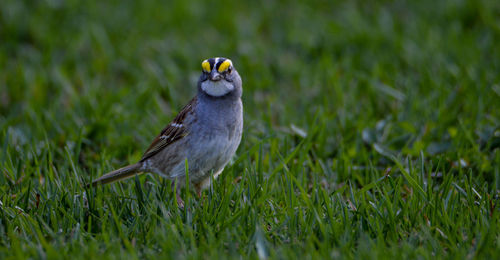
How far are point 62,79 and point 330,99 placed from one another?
11.0ft

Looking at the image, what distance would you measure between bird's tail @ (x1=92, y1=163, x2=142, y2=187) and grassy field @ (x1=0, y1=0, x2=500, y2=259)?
11cm

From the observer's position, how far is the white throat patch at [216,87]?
14.8 ft

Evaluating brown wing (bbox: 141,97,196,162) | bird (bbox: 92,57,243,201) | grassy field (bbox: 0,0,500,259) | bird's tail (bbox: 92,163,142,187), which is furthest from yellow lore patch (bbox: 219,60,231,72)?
bird's tail (bbox: 92,163,142,187)

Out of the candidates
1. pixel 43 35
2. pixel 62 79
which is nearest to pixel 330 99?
pixel 62 79

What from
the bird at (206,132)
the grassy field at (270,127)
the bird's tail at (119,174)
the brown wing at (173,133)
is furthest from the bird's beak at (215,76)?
the bird's tail at (119,174)

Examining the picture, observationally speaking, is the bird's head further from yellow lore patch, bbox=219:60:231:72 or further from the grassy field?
the grassy field

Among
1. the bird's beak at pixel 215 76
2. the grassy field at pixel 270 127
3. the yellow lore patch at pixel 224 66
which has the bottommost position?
the grassy field at pixel 270 127

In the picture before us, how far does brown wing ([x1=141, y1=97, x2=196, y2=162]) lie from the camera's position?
4.70 meters

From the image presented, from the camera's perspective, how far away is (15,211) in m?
4.04

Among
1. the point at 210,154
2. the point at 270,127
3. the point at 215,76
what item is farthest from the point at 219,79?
the point at 270,127

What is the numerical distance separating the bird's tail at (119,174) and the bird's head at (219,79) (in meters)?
0.85

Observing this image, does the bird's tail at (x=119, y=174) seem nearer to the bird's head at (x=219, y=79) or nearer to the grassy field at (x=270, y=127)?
the grassy field at (x=270, y=127)

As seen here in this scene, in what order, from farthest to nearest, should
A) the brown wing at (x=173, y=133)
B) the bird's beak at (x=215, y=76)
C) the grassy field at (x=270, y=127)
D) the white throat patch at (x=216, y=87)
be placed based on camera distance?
the brown wing at (x=173, y=133)
the white throat patch at (x=216, y=87)
the bird's beak at (x=215, y=76)
the grassy field at (x=270, y=127)

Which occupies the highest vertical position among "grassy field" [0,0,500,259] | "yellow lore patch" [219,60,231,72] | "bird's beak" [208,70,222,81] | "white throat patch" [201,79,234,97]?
"yellow lore patch" [219,60,231,72]
